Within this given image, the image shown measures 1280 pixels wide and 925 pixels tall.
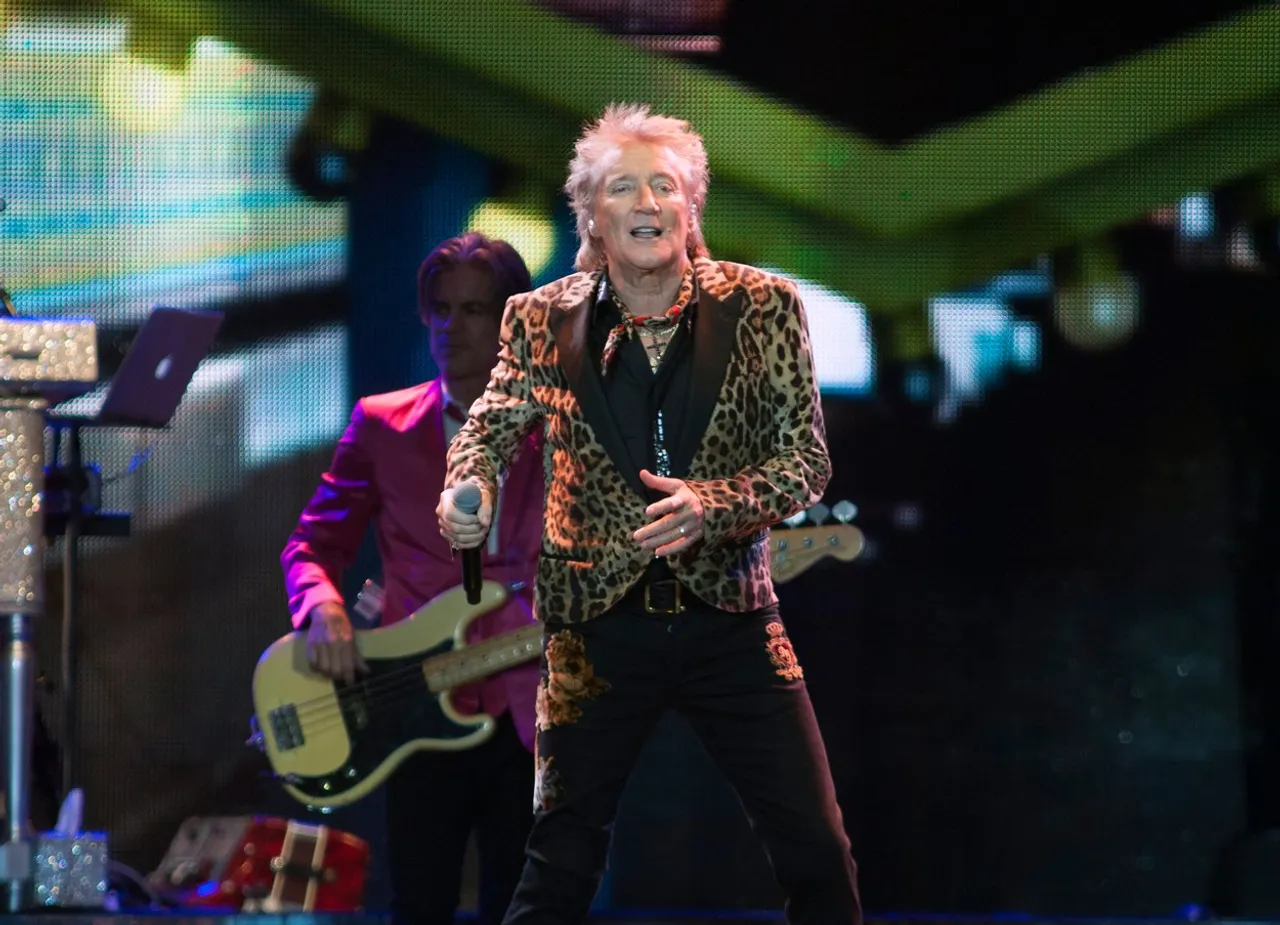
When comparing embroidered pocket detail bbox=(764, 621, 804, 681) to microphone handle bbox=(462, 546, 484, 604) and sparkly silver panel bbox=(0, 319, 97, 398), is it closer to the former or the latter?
microphone handle bbox=(462, 546, 484, 604)

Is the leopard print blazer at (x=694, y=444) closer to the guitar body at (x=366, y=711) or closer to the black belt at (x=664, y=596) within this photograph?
the black belt at (x=664, y=596)

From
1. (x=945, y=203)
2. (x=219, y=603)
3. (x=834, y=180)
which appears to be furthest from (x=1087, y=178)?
(x=219, y=603)

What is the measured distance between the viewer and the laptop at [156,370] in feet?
13.7

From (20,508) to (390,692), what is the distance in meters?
0.93

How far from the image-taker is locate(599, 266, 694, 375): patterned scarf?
269 cm

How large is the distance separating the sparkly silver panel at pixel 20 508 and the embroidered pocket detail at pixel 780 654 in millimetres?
1882

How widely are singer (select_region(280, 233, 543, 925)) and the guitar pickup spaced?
0.71 feet

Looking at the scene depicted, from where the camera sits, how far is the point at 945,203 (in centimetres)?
462

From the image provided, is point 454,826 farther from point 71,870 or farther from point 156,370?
point 156,370

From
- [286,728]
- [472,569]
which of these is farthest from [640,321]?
[286,728]

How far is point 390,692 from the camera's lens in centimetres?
375

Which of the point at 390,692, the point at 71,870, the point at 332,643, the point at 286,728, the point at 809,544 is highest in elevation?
the point at 809,544

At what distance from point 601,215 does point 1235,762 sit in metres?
2.79

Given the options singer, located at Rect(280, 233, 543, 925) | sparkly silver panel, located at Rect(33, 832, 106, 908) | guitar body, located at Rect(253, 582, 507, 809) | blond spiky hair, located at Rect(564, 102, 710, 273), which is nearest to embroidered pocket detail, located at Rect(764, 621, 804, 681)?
blond spiky hair, located at Rect(564, 102, 710, 273)
